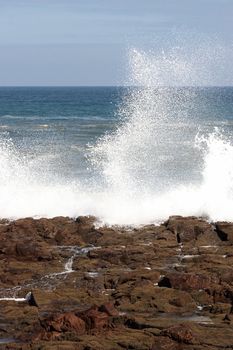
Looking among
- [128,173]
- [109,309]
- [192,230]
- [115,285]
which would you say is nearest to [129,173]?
[128,173]

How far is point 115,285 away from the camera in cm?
1545

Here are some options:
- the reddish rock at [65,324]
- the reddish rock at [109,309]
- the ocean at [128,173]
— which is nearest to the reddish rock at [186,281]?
the reddish rock at [109,309]

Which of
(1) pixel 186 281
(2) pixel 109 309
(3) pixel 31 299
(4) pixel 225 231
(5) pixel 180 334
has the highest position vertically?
(4) pixel 225 231

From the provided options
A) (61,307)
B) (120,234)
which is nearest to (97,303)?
(61,307)

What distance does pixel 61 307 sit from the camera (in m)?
14.3

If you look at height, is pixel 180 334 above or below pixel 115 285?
below

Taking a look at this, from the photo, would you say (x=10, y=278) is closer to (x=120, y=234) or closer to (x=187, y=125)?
(x=120, y=234)

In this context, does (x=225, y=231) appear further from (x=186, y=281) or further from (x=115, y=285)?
(x=115, y=285)

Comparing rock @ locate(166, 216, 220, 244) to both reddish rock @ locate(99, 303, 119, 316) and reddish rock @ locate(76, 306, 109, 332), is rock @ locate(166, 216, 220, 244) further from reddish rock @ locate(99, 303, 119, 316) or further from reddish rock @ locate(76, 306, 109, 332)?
reddish rock @ locate(76, 306, 109, 332)

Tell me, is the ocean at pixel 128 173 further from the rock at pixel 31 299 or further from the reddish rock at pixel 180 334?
the reddish rock at pixel 180 334

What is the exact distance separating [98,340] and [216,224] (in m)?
8.38

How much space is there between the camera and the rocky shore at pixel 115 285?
12.3m

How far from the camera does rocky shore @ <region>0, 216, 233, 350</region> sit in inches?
484

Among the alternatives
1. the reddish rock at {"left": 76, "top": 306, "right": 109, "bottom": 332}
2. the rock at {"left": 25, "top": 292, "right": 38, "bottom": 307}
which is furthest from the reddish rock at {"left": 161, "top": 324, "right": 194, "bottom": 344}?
the rock at {"left": 25, "top": 292, "right": 38, "bottom": 307}
